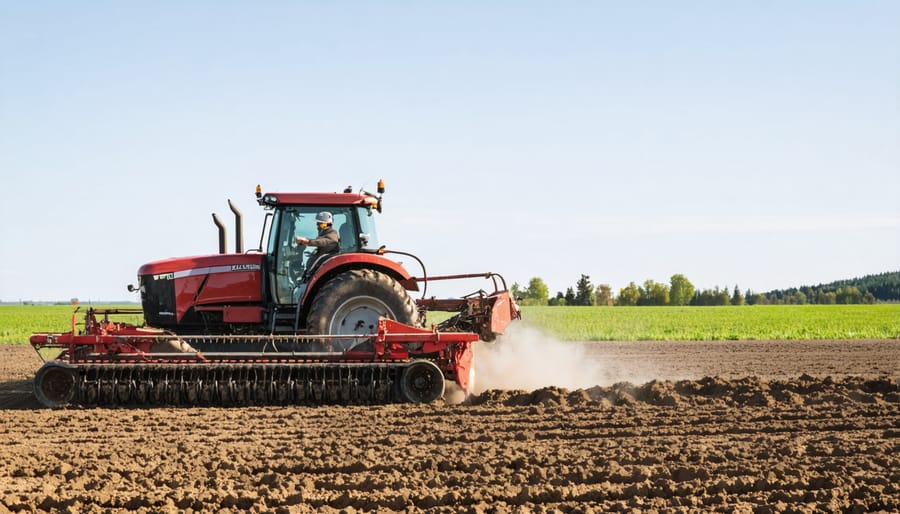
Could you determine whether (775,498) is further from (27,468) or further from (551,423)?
(27,468)

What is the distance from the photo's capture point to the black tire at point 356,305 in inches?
421

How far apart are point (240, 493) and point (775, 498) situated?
140 inches

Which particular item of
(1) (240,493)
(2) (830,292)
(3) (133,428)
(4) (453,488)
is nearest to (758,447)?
(4) (453,488)

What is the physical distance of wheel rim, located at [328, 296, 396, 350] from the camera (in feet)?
35.5

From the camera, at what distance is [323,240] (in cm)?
1091

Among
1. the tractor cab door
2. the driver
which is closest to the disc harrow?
the tractor cab door

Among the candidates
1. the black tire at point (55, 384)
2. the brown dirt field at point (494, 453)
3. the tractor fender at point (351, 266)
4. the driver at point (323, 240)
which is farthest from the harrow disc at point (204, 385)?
the driver at point (323, 240)

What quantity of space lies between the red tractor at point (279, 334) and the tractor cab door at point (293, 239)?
0.01 meters

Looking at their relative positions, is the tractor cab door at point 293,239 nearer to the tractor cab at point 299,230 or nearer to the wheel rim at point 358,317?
the tractor cab at point 299,230

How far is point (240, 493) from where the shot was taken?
244 inches

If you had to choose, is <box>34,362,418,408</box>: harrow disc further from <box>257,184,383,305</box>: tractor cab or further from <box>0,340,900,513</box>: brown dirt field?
<box>257,184,383,305</box>: tractor cab

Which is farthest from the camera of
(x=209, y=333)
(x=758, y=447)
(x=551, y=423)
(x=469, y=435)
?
(x=209, y=333)

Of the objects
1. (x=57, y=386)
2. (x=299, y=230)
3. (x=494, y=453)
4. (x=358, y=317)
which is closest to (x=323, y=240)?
(x=299, y=230)

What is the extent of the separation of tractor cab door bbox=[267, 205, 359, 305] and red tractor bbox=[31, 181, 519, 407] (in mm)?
12
